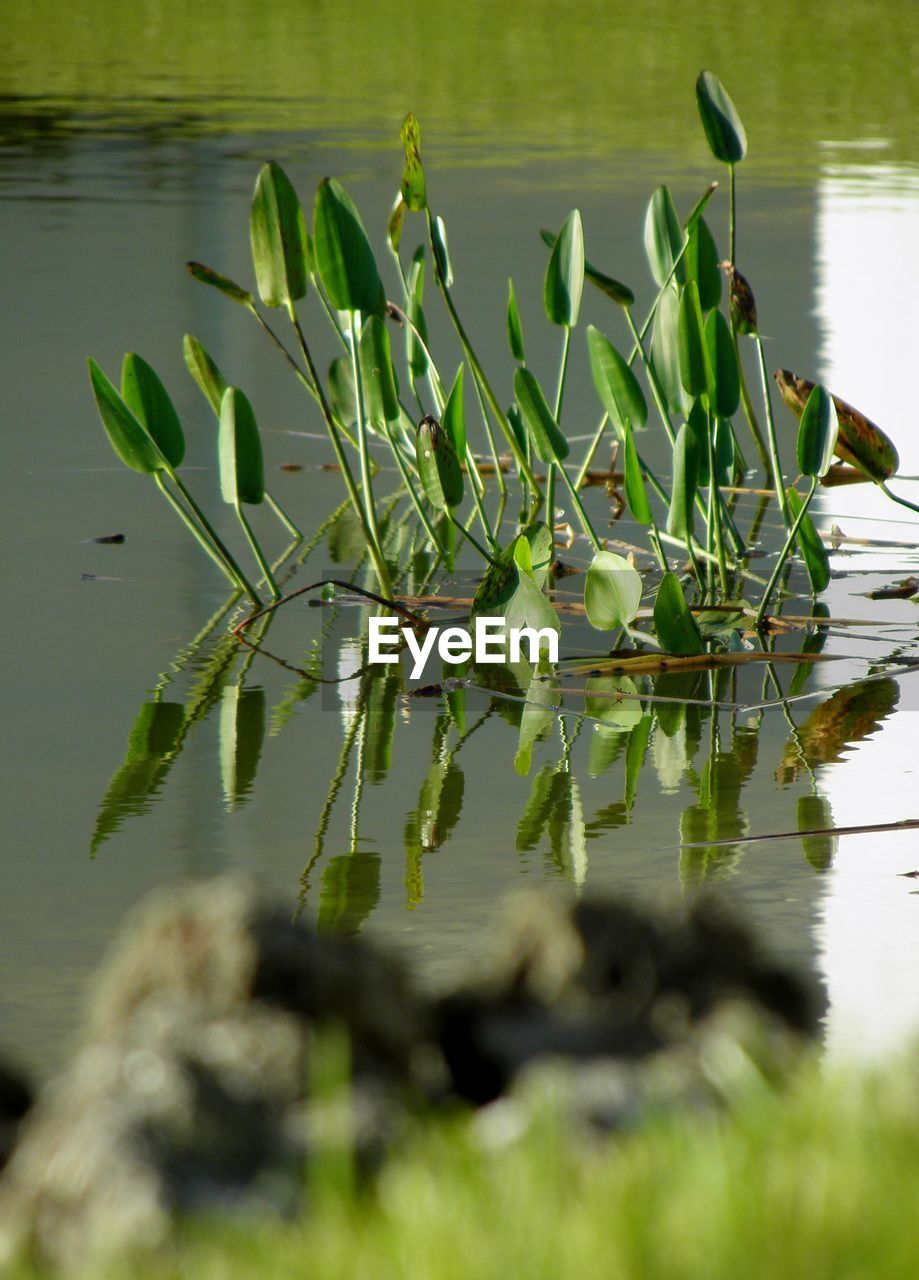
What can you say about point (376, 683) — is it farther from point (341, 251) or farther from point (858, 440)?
point (858, 440)

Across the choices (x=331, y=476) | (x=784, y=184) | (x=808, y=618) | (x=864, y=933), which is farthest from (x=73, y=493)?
(x=784, y=184)

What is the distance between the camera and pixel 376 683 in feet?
7.27

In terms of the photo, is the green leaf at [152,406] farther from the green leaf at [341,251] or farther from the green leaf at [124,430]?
the green leaf at [341,251]

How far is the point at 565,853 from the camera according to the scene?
5.39ft

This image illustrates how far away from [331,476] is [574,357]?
1.24 meters

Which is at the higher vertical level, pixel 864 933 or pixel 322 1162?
pixel 322 1162

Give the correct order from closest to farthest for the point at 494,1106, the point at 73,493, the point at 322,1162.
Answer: the point at 322,1162 → the point at 494,1106 → the point at 73,493

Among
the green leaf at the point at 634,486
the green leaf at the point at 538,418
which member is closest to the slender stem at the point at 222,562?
the green leaf at the point at 538,418

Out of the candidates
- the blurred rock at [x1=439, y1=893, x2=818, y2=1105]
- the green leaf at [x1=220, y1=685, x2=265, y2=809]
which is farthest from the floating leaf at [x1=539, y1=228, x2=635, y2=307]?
the blurred rock at [x1=439, y1=893, x2=818, y2=1105]

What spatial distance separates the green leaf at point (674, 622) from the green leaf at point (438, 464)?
35cm

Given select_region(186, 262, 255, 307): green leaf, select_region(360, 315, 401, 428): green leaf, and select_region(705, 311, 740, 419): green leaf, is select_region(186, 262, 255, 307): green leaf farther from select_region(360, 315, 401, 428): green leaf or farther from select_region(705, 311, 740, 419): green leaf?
select_region(705, 311, 740, 419): green leaf

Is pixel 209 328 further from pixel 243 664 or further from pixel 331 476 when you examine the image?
pixel 243 664

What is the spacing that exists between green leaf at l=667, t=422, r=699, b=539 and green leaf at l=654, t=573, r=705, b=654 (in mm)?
172

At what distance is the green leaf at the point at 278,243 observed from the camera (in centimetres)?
235
